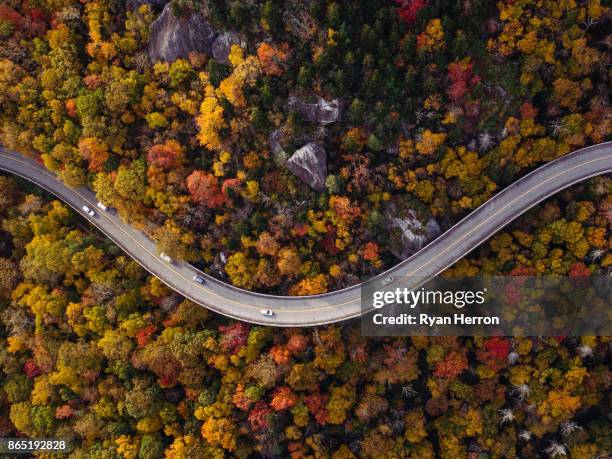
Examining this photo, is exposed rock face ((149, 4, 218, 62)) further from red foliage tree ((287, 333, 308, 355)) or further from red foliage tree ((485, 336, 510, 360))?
red foliage tree ((485, 336, 510, 360))

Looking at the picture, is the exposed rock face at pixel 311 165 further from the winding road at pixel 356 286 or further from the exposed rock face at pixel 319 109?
the winding road at pixel 356 286

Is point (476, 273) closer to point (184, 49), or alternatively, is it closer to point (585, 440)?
point (585, 440)

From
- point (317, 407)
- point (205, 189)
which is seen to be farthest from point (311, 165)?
point (317, 407)

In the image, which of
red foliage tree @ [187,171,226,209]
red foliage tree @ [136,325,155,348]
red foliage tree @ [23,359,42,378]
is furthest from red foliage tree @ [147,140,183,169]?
red foliage tree @ [23,359,42,378]

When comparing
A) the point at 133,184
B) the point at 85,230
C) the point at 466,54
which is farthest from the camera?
the point at 85,230

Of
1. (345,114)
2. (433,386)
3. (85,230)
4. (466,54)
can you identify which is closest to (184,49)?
(345,114)

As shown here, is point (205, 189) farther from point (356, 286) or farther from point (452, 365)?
point (452, 365)
